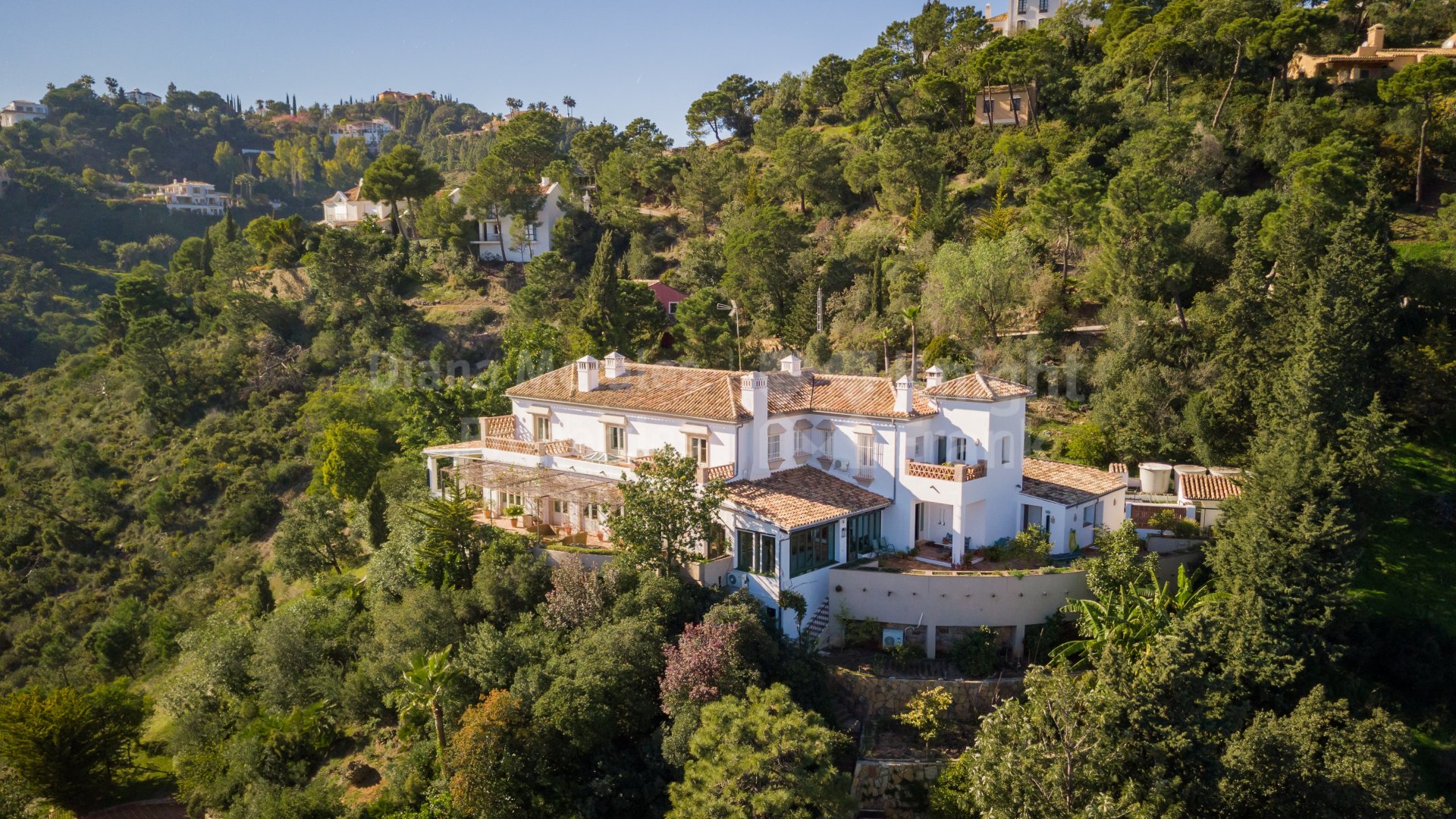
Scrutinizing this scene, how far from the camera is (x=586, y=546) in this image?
98.4 ft

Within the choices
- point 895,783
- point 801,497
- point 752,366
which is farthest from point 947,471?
point 752,366

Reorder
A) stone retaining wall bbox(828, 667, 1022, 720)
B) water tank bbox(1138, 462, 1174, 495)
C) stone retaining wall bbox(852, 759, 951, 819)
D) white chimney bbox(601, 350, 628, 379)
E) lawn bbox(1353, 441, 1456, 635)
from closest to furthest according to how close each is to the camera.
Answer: stone retaining wall bbox(852, 759, 951, 819) → stone retaining wall bbox(828, 667, 1022, 720) → lawn bbox(1353, 441, 1456, 635) → water tank bbox(1138, 462, 1174, 495) → white chimney bbox(601, 350, 628, 379)

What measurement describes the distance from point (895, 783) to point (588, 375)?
55.4 ft

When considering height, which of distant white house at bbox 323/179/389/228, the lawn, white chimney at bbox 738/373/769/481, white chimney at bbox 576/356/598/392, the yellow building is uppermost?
the yellow building

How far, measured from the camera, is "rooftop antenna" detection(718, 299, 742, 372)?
47938 millimetres

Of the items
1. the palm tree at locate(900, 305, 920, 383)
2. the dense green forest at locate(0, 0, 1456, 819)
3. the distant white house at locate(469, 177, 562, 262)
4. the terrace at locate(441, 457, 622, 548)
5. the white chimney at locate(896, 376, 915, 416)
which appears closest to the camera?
the dense green forest at locate(0, 0, 1456, 819)

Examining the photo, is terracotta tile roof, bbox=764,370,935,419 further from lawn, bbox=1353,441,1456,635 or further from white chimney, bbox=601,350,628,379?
lawn, bbox=1353,441,1456,635

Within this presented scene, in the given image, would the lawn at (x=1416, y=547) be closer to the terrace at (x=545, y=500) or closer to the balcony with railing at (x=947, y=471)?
the balcony with railing at (x=947, y=471)

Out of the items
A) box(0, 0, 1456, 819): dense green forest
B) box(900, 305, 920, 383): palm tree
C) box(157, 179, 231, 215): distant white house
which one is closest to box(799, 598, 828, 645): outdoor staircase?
box(0, 0, 1456, 819): dense green forest

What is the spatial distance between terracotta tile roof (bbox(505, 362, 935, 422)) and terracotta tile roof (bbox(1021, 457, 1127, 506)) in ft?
15.3

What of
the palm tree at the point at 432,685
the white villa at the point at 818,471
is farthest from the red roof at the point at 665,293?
the palm tree at the point at 432,685

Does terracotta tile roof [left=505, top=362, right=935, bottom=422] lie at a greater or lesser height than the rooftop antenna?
lesser

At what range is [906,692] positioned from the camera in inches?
979

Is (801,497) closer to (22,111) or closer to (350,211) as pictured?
(350,211)
